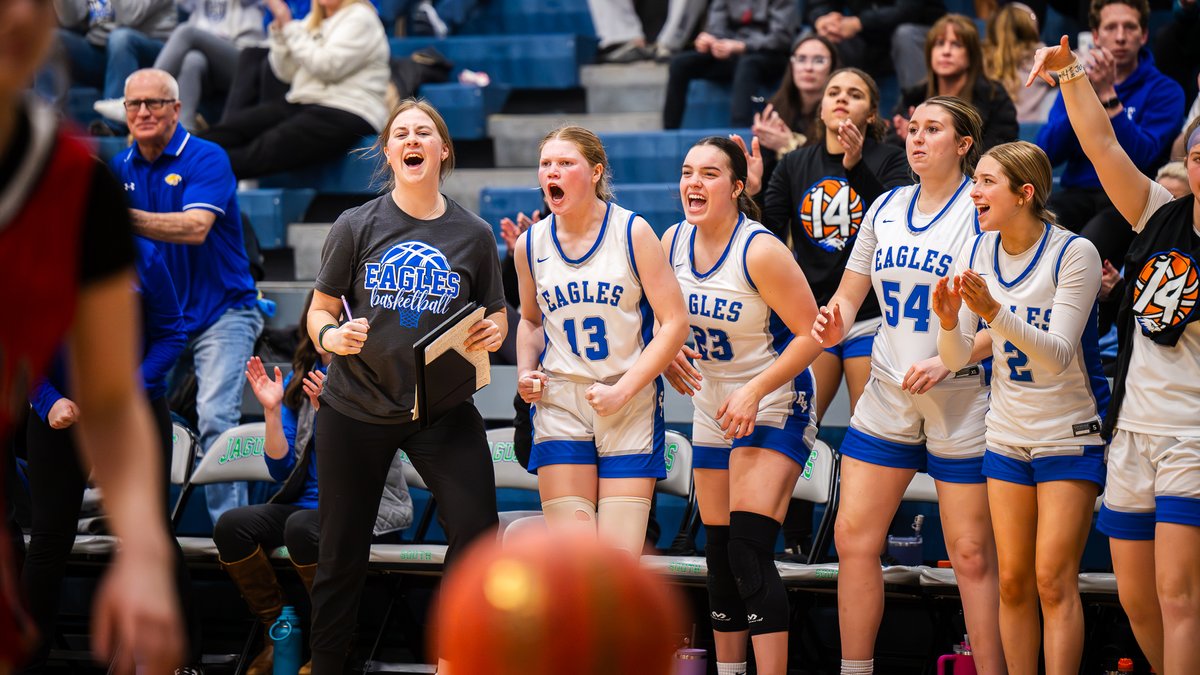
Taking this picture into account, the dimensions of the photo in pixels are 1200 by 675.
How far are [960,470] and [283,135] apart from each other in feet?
15.9

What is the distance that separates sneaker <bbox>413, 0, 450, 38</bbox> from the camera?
31.9 feet

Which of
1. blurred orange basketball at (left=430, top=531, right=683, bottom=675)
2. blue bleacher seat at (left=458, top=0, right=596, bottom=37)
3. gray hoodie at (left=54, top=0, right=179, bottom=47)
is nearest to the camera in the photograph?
blurred orange basketball at (left=430, top=531, right=683, bottom=675)

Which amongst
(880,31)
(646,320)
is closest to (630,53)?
(880,31)

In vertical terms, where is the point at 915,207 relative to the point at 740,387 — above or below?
above

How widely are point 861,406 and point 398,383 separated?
163 cm

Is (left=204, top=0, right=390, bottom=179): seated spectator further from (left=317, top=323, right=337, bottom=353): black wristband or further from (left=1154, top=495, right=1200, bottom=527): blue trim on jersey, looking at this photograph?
(left=1154, top=495, right=1200, bottom=527): blue trim on jersey

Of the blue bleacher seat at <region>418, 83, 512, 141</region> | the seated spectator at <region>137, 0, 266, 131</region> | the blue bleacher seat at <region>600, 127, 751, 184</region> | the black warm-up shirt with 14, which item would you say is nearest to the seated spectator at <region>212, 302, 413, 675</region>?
the black warm-up shirt with 14

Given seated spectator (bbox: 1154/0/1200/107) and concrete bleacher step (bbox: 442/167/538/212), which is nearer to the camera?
seated spectator (bbox: 1154/0/1200/107)

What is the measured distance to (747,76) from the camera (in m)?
7.82

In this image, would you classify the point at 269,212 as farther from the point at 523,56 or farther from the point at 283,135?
the point at 523,56

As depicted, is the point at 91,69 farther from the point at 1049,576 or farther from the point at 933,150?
the point at 1049,576

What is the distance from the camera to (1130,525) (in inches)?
164

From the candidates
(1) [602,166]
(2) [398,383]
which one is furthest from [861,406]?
(2) [398,383]

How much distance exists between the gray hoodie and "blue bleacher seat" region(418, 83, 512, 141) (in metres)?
2.24
